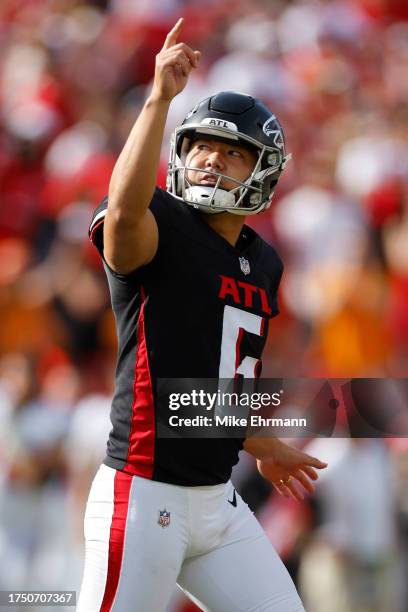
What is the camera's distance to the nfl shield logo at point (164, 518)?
3.00 m

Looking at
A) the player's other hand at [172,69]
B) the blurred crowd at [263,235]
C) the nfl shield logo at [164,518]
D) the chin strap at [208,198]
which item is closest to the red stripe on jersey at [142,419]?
the nfl shield logo at [164,518]

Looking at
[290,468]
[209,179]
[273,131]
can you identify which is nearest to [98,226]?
[209,179]

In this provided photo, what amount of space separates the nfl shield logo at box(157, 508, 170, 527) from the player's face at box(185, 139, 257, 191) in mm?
1018

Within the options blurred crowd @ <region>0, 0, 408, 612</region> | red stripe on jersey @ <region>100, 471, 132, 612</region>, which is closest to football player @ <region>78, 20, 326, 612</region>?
red stripe on jersey @ <region>100, 471, 132, 612</region>

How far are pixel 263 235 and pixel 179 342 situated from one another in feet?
11.7

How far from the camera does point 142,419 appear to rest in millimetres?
3092

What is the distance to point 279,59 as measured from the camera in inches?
310

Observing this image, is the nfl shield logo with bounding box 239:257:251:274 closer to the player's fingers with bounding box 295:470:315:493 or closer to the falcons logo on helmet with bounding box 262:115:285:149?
the falcons logo on helmet with bounding box 262:115:285:149

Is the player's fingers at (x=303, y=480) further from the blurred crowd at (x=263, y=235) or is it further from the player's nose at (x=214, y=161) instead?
the blurred crowd at (x=263, y=235)

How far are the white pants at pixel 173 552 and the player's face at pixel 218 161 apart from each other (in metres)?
0.95

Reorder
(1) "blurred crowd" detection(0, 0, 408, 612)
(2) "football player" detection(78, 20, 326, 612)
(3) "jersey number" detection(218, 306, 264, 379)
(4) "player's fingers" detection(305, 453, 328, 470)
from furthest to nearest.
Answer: (1) "blurred crowd" detection(0, 0, 408, 612)
(4) "player's fingers" detection(305, 453, 328, 470)
(3) "jersey number" detection(218, 306, 264, 379)
(2) "football player" detection(78, 20, 326, 612)

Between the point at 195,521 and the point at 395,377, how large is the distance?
2793 millimetres

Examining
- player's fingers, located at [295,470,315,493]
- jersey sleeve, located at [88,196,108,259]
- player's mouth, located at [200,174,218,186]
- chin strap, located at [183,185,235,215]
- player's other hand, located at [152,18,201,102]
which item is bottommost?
player's fingers, located at [295,470,315,493]

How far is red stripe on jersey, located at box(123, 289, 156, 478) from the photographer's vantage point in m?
3.06
